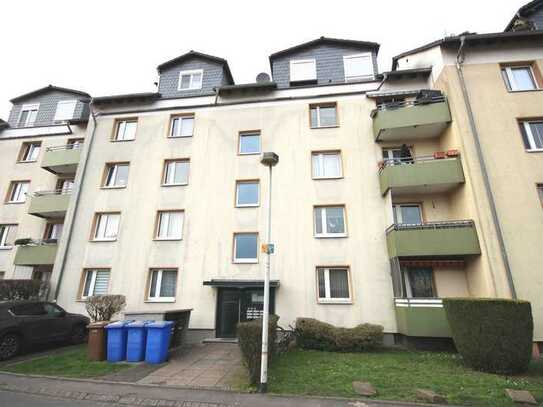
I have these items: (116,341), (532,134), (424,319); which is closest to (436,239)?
(424,319)

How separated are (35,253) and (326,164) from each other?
55.2ft

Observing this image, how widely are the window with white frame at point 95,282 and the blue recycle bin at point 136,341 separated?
5.82 m

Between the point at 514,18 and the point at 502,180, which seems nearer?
the point at 502,180

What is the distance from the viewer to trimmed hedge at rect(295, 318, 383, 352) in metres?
10.1

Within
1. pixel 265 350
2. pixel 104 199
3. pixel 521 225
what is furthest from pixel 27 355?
pixel 521 225

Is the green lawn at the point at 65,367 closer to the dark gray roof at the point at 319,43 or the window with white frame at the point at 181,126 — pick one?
the window with white frame at the point at 181,126

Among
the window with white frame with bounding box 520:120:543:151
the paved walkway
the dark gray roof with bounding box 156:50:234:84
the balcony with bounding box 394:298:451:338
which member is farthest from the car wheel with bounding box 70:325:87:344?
the window with white frame with bounding box 520:120:543:151

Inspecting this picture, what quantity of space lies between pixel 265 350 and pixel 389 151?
12.3 m

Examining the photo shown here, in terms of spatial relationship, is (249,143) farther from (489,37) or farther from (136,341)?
(489,37)

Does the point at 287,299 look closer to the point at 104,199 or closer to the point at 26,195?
the point at 104,199

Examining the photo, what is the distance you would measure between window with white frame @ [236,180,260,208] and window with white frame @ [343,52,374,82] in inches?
338

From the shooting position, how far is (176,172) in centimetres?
1573

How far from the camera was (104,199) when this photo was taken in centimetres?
1535

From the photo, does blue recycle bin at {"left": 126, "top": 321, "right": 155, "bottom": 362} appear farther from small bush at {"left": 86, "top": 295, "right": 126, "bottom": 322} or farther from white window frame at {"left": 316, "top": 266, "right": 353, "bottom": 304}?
white window frame at {"left": 316, "top": 266, "right": 353, "bottom": 304}
